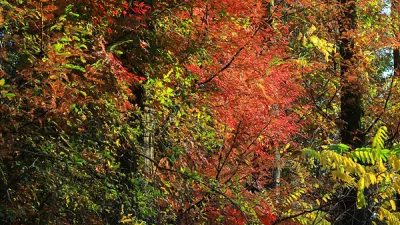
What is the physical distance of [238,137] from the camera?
8688 millimetres

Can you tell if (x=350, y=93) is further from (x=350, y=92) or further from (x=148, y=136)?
(x=148, y=136)

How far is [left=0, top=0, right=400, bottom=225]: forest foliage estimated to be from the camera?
15.8 feet

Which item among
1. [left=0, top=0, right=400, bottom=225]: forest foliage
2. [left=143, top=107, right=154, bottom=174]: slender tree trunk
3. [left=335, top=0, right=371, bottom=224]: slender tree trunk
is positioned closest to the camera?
[left=0, top=0, right=400, bottom=225]: forest foliage

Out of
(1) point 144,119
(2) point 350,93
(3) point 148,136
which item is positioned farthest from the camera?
(2) point 350,93

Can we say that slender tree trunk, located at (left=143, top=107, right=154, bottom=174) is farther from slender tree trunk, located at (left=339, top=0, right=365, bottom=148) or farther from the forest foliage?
slender tree trunk, located at (left=339, top=0, right=365, bottom=148)

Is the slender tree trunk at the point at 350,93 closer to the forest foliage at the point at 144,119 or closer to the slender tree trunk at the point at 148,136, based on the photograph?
the forest foliage at the point at 144,119

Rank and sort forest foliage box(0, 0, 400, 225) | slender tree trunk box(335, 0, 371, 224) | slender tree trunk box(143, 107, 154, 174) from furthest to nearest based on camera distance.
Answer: slender tree trunk box(335, 0, 371, 224), slender tree trunk box(143, 107, 154, 174), forest foliage box(0, 0, 400, 225)

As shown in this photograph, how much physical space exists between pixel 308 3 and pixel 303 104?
3.10 meters

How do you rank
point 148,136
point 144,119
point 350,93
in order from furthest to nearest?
point 350,93
point 148,136
point 144,119

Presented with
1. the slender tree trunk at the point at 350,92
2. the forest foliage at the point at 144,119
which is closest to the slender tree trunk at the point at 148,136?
the forest foliage at the point at 144,119

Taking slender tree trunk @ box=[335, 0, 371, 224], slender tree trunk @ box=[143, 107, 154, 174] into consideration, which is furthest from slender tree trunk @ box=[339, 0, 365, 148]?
slender tree trunk @ box=[143, 107, 154, 174]

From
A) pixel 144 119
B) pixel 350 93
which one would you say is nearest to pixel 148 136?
pixel 144 119

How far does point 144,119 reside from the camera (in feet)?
21.4

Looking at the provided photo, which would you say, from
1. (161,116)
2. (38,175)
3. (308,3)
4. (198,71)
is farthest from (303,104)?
(38,175)
